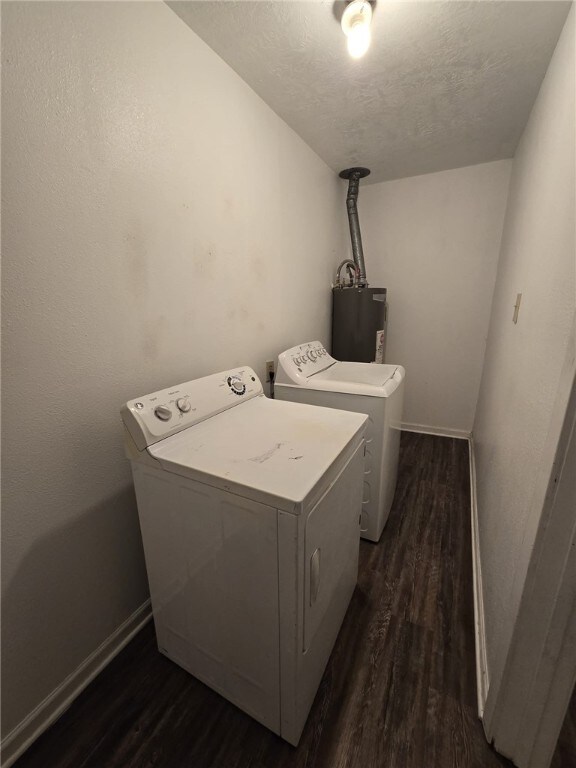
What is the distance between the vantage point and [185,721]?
96 cm

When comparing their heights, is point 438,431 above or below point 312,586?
below

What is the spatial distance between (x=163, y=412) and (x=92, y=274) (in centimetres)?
48

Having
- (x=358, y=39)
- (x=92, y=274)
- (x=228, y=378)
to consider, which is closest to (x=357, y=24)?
(x=358, y=39)

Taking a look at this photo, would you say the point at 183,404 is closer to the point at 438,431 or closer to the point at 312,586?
the point at 312,586

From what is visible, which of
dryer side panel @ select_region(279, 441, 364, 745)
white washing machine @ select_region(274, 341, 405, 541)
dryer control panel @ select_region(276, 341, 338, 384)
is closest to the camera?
dryer side panel @ select_region(279, 441, 364, 745)

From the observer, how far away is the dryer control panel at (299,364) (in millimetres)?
1759

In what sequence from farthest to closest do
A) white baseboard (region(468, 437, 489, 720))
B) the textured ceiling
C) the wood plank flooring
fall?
the textured ceiling < white baseboard (region(468, 437, 489, 720)) < the wood plank flooring

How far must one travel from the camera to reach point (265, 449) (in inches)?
37.4

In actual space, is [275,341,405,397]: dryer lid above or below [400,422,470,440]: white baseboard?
above

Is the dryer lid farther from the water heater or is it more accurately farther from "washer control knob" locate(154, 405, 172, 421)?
"washer control knob" locate(154, 405, 172, 421)

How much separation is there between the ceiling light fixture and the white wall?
5.99 feet

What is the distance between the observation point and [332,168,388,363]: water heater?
8.28 ft

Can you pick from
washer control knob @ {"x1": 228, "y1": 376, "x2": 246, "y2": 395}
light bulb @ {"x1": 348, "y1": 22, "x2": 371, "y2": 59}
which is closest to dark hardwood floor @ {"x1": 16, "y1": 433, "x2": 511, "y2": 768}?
washer control knob @ {"x1": 228, "y1": 376, "x2": 246, "y2": 395}

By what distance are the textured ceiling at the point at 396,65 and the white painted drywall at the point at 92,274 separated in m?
0.19
